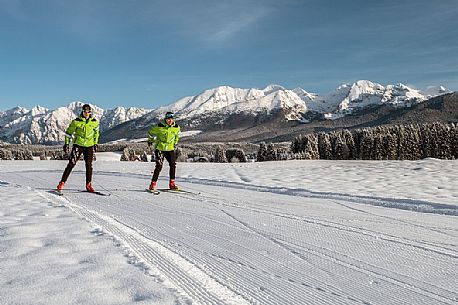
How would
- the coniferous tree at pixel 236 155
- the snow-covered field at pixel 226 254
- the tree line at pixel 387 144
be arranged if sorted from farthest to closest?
the coniferous tree at pixel 236 155 < the tree line at pixel 387 144 < the snow-covered field at pixel 226 254

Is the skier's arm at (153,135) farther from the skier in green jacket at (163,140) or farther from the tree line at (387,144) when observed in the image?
the tree line at (387,144)

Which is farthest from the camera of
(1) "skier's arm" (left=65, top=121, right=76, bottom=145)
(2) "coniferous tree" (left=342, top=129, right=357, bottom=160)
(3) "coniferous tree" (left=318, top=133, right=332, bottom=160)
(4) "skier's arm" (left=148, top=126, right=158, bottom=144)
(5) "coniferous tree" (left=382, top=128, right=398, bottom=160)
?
(3) "coniferous tree" (left=318, top=133, right=332, bottom=160)

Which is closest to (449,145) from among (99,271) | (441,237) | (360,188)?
(360,188)

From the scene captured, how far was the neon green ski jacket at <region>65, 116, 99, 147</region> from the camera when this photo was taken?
34.4 ft

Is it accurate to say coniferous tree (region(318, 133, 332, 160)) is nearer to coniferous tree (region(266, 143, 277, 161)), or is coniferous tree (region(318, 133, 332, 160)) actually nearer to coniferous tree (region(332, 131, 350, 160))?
coniferous tree (region(332, 131, 350, 160))

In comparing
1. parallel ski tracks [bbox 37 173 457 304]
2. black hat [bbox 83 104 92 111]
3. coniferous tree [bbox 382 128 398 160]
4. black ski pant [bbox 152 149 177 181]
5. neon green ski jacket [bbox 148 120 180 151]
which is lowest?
coniferous tree [bbox 382 128 398 160]

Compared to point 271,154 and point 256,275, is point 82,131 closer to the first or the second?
point 256,275

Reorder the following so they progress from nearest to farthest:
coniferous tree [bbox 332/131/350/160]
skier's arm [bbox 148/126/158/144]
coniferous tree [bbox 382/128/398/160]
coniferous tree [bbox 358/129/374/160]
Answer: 1. skier's arm [bbox 148/126/158/144]
2. coniferous tree [bbox 382/128/398/160]
3. coniferous tree [bbox 358/129/374/160]
4. coniferous tree [bbox 332/131/350/160]

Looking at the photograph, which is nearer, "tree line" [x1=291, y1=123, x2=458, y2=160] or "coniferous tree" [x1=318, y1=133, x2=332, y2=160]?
"tree line" [x1=291, y1=123, x2=458, y2=160]

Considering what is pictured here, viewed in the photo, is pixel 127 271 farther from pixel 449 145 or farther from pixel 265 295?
pixel 449 145

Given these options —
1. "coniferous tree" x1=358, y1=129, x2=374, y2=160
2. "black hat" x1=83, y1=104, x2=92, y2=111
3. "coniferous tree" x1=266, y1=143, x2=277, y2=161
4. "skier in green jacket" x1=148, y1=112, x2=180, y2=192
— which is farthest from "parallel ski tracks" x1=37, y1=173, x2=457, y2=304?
"coniferous tree" x1=358, y1=129, x2=374, y2=160

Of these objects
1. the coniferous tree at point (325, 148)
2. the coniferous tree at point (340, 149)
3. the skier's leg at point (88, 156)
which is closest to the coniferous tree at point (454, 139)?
the coniferous tree at point (340, 149)

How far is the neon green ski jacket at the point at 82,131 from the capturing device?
1050 cm

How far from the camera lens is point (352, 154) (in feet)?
232
